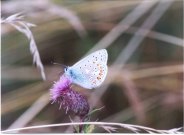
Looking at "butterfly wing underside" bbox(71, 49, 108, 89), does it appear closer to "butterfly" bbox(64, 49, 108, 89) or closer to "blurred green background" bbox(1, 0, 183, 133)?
"butterfly" bbox(64, 49, 108, 89)

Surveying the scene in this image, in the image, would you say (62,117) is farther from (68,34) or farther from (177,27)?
(177,27)

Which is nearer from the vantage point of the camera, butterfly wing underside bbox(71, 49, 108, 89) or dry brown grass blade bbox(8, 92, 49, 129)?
butterfly wing underside bbox(71, 49, 108, 89)

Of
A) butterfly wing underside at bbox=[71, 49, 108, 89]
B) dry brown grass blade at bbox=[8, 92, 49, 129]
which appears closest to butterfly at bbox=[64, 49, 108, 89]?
butterfly wing underside at bbox=[71, 49, 108, 89]

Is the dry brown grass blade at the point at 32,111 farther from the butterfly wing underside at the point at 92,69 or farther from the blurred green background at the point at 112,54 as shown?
the butterfly wing underside at the point at 92,69

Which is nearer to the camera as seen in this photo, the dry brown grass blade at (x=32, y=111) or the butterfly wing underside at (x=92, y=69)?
the butterfly wing underside at (x=92, y=69)

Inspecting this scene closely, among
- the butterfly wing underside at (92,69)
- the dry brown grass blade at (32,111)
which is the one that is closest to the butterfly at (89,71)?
the butterfly wing underside at (92,69)

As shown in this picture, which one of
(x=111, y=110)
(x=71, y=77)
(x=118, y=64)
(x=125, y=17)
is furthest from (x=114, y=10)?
(x=71, y=77)

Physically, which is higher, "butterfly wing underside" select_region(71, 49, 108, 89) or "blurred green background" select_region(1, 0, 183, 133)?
"butterfly wing underside" select_region(71, 49, 108, 89)
